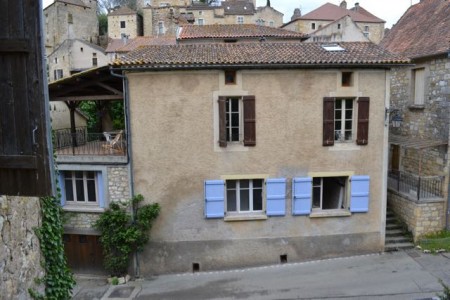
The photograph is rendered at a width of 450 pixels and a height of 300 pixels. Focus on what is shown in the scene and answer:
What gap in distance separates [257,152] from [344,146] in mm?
2968

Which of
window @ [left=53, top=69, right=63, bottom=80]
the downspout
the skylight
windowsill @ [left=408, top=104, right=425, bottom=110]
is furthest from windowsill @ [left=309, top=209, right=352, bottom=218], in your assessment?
window @ [left=53, top=69, right=63, bottom=80]

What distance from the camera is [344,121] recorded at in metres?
12.5

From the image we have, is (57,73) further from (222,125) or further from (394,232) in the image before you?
(394,232)

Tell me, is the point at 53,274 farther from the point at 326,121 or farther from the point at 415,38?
the point at 415,38

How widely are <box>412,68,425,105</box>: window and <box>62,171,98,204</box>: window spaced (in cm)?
1319

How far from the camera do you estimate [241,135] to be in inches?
481

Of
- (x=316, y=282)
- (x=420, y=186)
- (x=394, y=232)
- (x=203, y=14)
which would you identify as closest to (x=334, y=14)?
(x=203, y=14)

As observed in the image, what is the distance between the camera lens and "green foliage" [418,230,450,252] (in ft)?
41.3

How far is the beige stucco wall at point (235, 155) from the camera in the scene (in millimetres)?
11797

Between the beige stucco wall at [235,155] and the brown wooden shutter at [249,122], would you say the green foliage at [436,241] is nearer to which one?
the beige stucco wall at [235,155]

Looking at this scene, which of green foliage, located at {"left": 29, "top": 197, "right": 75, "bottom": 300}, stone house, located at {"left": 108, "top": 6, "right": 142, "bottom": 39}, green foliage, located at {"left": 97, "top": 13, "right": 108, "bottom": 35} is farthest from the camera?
green foliage, located at {"left": 97, "top": 13, "right": 108, "bottom": 35}

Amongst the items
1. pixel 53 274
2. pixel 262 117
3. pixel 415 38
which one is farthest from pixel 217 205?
pixel 415 38

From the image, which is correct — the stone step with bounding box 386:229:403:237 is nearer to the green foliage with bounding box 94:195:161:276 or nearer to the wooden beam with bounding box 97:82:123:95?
the green foliage with bounding box 94:195:161:276

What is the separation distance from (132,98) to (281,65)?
485 cm
